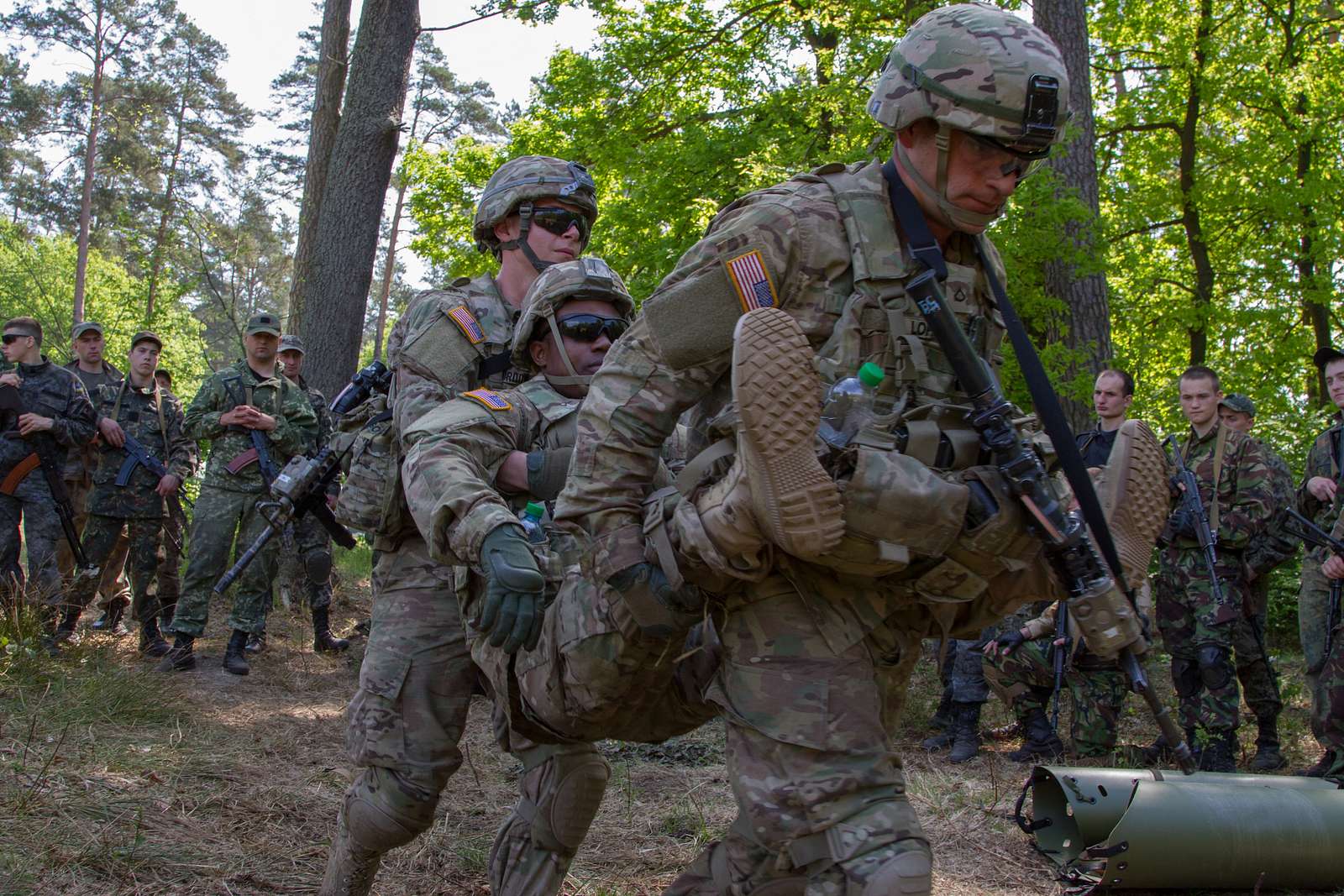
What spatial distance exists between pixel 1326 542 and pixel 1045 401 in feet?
15.8

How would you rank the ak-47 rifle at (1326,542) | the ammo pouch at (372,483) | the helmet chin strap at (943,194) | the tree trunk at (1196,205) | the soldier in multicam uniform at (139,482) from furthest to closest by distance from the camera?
1. the tree trunk at (1196,205)
2. the soldier in multicam uniform at (139,482)
3. the ak-47 rifle at (1326,542)
4. the ammo pouch at (372,483)
5. the helmet chin strap at (943,194)

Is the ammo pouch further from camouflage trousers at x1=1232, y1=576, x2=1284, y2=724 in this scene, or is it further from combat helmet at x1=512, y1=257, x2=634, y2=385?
camouflage trousers at x1=1232, y1=576, x2=1284, y2=724

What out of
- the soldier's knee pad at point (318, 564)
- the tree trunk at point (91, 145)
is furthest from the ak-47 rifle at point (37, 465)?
the tree trunk at point (91, 145)

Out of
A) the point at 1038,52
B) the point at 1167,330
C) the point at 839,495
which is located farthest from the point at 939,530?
the point at 1167,330

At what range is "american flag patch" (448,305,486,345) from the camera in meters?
3.85

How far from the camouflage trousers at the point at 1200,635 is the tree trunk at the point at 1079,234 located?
270cm

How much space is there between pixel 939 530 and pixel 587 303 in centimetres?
161

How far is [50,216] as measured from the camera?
32.2m

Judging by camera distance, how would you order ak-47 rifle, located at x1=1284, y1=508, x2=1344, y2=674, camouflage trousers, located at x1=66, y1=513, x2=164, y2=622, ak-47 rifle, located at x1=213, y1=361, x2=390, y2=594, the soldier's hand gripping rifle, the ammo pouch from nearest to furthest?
the soldier's hand gripping rifle < the ammo pouch < ak-47 rifle, located at x1=213, y1=361, x2=390, y2=594 < ak-47 rifle, located at x1=1284, y1=508, x2=1344, y2=674 < camouflage trousers, located at x1=66, y1=513, x2=164, y2=622

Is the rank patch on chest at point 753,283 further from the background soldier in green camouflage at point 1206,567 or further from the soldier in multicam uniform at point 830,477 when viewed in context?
the background soldier in green camouflage at point 1206,567

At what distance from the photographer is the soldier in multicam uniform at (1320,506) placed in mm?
7078

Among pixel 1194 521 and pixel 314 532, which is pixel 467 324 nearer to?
pixel 1194 521

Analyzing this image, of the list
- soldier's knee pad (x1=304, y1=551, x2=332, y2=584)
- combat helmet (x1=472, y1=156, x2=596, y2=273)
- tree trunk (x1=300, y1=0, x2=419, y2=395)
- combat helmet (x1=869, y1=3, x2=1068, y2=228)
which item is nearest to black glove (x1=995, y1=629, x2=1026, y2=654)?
combat helmet (x1=472, y1=156, x2=596, y2=273)

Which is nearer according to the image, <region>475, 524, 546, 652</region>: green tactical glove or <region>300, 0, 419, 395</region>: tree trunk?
<region>475, 524, 546, 652</region>: green tactical glove
